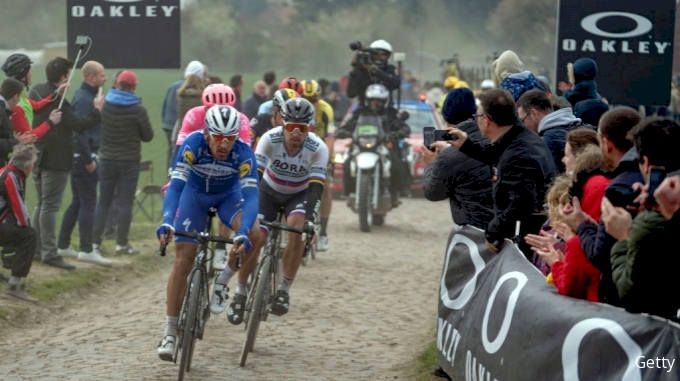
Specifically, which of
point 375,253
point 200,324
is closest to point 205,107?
point 200,324

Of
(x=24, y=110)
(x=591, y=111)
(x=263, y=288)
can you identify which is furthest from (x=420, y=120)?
(x=263, y=288)

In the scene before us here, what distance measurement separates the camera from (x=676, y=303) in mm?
4699

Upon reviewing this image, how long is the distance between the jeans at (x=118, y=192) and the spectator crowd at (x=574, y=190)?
6.60m

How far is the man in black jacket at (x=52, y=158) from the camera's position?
12844 millimetres

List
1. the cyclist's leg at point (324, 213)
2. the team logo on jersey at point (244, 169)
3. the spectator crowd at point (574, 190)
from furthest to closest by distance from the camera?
1. the cyclist's leg at point (324, 213)
2. the team logo on jersey at point (244, 169)
3. the spectator crowd at point (574, 190)

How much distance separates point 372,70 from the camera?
1802cm

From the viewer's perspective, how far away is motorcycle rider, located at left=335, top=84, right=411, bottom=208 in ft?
60.5

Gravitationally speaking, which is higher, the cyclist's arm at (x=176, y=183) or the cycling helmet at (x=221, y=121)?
the cycling helmet at (x=221, y=121)

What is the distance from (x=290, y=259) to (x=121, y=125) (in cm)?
485

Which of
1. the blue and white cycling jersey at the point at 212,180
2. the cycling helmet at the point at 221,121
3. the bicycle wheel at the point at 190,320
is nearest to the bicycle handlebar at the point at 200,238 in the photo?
the bicycle wheel at the point at 190,320

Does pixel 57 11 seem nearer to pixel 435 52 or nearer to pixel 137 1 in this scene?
pixel 435 52

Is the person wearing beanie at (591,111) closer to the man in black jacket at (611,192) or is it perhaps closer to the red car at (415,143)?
the man in black jacket at (611,192)

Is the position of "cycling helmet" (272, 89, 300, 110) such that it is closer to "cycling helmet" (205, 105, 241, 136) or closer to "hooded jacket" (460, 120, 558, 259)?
"cycling helmet" (205, 105, 241, 136)

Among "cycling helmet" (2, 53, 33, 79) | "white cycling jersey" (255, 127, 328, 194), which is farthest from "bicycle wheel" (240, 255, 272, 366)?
"cycling helmet" (2, 53, 33, 79)
